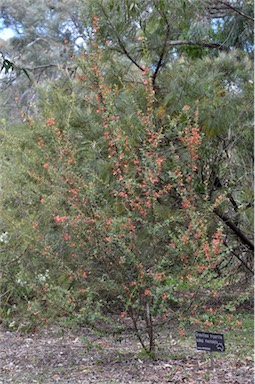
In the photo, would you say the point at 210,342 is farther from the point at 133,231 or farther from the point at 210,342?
the point at 133,231

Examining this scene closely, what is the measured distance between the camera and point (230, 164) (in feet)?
19.6

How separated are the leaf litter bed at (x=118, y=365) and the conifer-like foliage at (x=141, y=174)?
0.24 m

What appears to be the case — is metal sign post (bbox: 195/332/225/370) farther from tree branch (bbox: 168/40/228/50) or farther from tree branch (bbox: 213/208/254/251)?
tree branch (bbox: 168/40/228/50)

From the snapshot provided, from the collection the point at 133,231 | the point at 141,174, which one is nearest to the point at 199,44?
the point at 141,174

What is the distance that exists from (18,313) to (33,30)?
9922 mm

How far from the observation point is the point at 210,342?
4418mm

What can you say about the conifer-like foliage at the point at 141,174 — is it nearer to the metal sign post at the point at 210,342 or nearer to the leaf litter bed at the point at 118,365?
the metal sign post at the point at 210,342

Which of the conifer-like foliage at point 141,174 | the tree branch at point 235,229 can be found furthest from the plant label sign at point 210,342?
the tree branch at point 235,229

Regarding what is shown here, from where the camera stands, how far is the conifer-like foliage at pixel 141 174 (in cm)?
458

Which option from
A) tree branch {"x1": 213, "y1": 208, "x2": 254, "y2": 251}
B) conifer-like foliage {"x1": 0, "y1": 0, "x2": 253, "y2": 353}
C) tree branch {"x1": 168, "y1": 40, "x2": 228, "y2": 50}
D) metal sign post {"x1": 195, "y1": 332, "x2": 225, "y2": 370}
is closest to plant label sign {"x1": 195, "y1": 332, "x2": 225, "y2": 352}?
metal sign post {"x1": 195, "y1": 332, "x2": 225, "y2": 370}

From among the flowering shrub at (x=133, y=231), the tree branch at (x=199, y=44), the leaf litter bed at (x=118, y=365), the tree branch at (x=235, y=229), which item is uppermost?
the tree branch at (x=199, y=44)

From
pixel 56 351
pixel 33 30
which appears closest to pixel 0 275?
pixel 56 351

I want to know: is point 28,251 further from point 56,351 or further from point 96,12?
point 96,12

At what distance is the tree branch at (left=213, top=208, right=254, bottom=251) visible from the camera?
609cm
